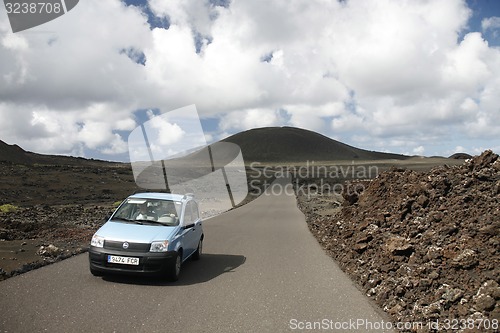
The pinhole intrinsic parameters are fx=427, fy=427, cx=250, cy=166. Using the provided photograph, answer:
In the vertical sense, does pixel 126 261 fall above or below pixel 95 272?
above

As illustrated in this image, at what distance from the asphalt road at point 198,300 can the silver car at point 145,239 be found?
377mm

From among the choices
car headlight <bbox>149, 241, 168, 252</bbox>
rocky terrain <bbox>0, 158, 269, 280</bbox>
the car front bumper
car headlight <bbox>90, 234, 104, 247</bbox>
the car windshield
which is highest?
the car windshield

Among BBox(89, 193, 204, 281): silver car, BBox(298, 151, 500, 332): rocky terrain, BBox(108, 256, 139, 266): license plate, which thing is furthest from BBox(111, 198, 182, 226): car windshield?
BBox(298, 151, 500, 332): rocky terrain

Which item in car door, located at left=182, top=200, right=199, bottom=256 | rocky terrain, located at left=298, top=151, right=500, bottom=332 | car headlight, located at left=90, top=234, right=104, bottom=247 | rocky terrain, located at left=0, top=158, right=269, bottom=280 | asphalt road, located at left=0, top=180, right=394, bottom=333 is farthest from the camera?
rocky terrain, located at left=0, top=158, right=269, bottom=280

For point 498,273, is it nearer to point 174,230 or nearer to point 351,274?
point 351,274

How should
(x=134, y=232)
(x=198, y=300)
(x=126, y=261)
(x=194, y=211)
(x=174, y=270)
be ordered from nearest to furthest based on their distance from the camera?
(x=198, y=300) < (x=126, y=261) < (x=174, y=270) < (x=134, y=232) < (x=194, y=211)

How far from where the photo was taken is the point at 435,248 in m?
8.33

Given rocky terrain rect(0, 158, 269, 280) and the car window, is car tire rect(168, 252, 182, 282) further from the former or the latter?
rocky terrain rect(0, 158, 269, 280)

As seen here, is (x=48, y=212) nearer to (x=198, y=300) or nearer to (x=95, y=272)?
(x=95, y=272)

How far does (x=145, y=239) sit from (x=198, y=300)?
1.82 metres

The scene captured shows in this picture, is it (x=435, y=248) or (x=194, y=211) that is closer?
(x=435, y=248)

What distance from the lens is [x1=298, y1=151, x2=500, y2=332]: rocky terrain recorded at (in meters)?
6.45

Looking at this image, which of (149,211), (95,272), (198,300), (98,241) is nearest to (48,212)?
(149,211)

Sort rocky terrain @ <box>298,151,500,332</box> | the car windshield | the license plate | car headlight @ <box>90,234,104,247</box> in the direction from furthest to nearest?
the car windshield
car headlight @ <box>90,234,104,247</box>
the license plate
rocky terrain @ <box>298,151,500,332</box>
